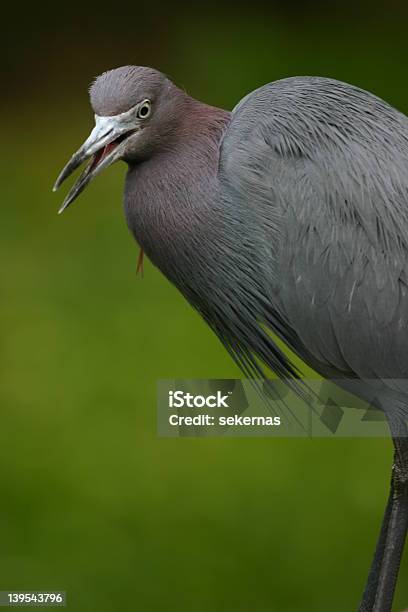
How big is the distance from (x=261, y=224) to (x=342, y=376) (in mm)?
232

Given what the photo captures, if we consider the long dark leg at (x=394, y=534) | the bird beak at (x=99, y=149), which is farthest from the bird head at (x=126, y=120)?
the long dark leg at (x=394, y=534)

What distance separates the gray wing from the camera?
1.46 m

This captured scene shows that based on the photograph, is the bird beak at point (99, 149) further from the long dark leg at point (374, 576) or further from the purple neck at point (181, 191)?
the long dark leg at point (374, 576)

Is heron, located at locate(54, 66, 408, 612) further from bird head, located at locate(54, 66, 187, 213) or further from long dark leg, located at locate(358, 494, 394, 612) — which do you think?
long dark leg, located at locate(358, 494, 394, 612)

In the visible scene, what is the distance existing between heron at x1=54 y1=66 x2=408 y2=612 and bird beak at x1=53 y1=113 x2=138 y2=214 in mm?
11

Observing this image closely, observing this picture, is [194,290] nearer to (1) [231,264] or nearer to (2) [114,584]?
(1) [231,264]

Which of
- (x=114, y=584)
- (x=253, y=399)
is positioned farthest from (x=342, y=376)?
(x=114, y=584)

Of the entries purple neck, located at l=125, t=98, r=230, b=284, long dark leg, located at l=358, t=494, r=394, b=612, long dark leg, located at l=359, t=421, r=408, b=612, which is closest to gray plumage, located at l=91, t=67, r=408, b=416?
purple neck, located at l=125, t=98, r=230, b=284

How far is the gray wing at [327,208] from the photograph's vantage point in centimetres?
146

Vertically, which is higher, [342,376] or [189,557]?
[342,376]

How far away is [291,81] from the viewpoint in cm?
154

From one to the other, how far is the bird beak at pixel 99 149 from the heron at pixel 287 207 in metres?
0.01

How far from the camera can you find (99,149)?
4.54 ft

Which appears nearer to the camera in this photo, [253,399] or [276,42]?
[253,399]
